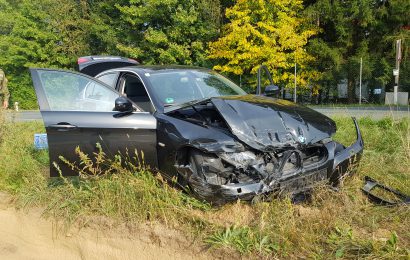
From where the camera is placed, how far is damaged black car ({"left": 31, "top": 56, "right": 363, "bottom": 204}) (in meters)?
3.46

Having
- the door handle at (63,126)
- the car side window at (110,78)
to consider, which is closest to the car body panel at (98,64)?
the car side window at (110,78)

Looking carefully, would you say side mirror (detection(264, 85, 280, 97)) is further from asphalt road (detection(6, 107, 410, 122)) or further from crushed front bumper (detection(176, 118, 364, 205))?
asphalt road (detection(6, 107, 410, 122))

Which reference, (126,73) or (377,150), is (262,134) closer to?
(126,73)

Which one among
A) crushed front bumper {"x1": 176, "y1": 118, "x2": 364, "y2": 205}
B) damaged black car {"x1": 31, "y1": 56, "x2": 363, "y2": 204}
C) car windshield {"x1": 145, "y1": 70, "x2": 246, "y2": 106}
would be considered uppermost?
car windshield {"x1": 145, "y1": 70, "x2": 246, "y2": 106}

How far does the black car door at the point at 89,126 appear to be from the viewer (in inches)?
162

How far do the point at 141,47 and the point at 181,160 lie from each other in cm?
2428

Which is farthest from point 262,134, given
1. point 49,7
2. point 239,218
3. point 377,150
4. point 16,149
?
point 49,7

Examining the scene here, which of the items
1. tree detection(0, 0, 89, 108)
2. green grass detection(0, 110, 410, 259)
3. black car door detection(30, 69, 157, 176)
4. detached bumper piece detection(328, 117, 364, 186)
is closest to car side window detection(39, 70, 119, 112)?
black car door detection(30, 69, 157, 176)

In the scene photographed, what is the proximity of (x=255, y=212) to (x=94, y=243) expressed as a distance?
163cm

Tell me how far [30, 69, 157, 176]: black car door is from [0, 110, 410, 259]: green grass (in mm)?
202

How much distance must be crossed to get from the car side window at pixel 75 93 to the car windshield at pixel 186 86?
1.81 feet

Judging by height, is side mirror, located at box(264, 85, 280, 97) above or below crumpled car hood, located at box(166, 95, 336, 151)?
above

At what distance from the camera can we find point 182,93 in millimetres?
4602

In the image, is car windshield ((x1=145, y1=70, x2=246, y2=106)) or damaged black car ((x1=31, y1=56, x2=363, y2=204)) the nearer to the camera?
damaged black car ((x1=31, y1=56, x2=363, y2=204))
